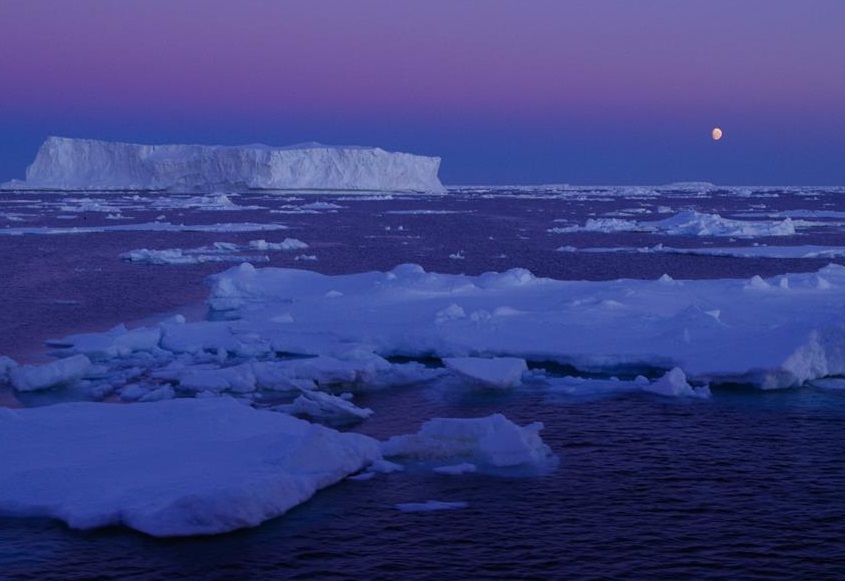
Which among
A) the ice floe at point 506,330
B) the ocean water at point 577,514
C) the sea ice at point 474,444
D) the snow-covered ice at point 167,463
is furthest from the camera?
the ice floe at point 506,330

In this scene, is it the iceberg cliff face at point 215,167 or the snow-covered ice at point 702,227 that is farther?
the iceberg cliff face at point 215,167

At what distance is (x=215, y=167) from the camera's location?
87.5m

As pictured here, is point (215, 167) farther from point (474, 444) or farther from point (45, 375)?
point (474, 444)

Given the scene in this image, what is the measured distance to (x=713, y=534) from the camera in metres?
8.03

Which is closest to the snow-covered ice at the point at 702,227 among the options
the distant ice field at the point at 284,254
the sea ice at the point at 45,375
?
the distant ice field at the point at 284,254

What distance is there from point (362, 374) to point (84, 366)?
3837 mm

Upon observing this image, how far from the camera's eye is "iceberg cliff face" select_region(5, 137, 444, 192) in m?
86.4

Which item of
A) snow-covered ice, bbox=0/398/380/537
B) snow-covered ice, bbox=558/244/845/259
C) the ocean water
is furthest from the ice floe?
snow-covered ice, bbox=558/244/845/259

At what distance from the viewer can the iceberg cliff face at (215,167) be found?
284 feet

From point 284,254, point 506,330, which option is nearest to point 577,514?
point 506,330

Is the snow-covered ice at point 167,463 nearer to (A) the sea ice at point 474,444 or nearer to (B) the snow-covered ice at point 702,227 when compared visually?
(A) the sea ice at point 474,444

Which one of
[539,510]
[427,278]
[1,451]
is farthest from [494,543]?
[427,278]

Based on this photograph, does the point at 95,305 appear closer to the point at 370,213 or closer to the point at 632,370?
the point at 632,370

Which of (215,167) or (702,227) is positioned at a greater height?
(215,167)
